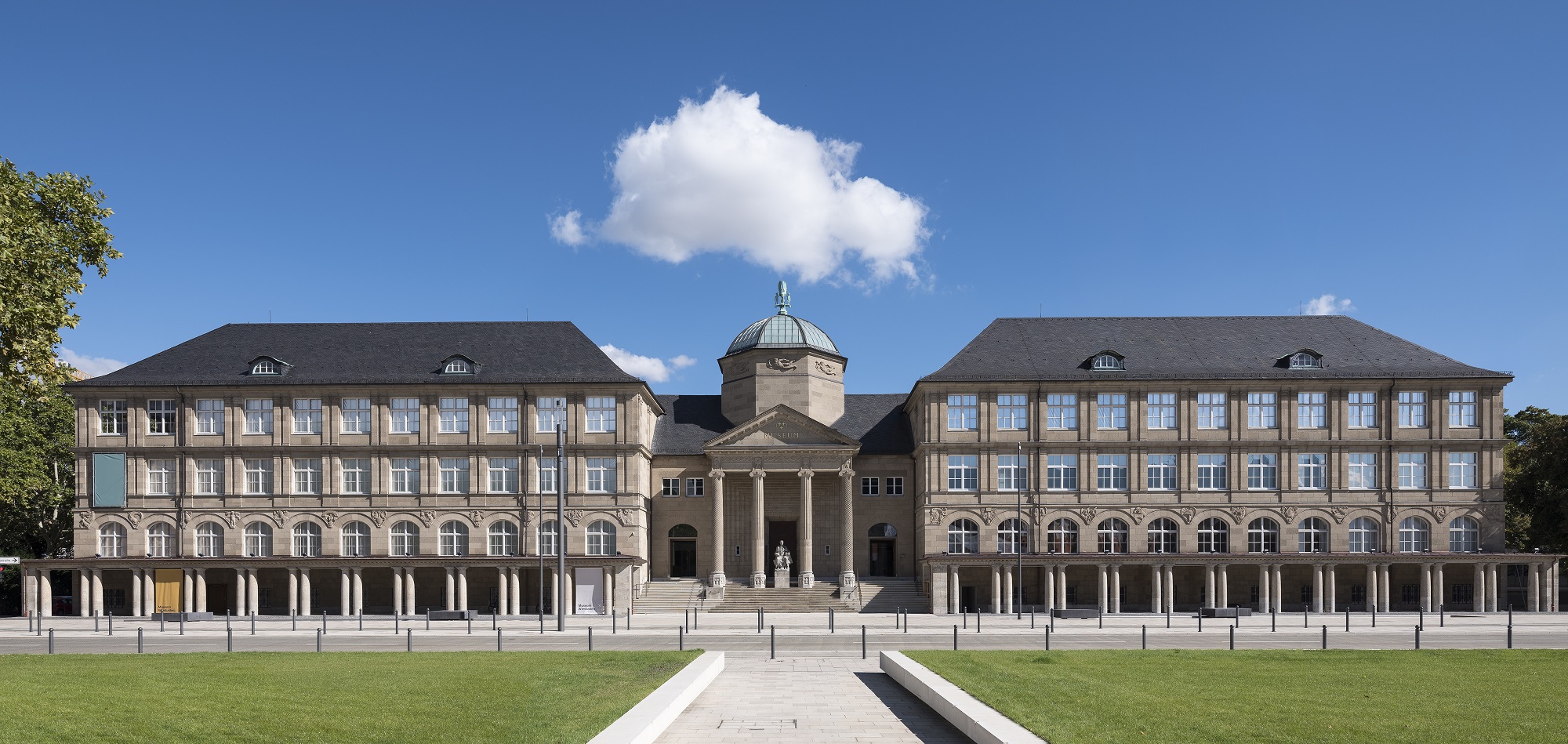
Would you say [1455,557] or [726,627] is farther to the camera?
[1455,557]

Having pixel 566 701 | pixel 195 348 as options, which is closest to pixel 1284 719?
pixel 566 701

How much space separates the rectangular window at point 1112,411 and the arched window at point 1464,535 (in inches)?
702

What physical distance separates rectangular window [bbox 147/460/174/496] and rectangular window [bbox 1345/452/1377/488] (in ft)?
205

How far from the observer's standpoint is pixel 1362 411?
2482 inches

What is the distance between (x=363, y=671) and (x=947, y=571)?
39652 mm

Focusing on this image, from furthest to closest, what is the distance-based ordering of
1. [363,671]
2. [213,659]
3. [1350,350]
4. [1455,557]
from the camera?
1. [1350,350]
2. [1455,557]
3. [213,659]
4. [363,671]

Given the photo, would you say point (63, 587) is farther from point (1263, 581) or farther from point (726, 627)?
point (1263, 581)

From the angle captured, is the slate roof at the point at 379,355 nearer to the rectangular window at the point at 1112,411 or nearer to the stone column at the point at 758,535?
the stone column at the point at 758,535

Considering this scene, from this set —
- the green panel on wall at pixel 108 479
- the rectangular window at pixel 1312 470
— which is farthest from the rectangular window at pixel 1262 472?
the green panel on wall at pixel 108 479

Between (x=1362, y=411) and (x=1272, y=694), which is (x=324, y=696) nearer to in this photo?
(x=1272, y=694)

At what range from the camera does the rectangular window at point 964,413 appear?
63.8 metres

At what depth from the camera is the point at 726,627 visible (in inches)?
1831

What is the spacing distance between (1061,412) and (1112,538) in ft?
23.5

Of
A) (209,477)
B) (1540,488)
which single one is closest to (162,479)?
(209,477)
